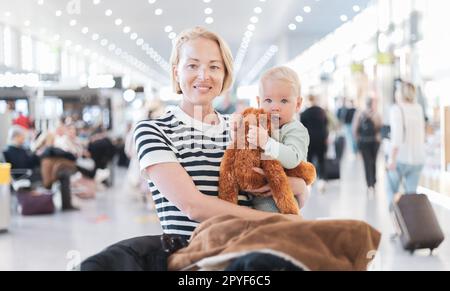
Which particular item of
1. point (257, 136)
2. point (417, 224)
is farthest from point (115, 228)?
point (257, 136)

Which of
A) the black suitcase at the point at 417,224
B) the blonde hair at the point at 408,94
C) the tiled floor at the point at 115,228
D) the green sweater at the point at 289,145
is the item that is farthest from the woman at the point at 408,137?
the green sweater at the point at 289,145

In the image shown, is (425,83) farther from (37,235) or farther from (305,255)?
(305,255)

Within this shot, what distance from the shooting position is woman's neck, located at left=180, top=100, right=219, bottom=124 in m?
1.28

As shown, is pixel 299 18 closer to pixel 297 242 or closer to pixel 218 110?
pixel 218 110

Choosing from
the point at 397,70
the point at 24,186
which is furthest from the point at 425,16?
the point at 24,186

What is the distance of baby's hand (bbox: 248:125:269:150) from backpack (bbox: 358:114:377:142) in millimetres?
4095

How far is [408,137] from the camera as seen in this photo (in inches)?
161

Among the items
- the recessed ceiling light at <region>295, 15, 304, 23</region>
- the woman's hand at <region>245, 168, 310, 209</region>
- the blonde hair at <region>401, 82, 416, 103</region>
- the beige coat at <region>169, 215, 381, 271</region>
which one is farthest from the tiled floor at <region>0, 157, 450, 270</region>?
the beige coat at <region>169, 215, 381, 271</region>

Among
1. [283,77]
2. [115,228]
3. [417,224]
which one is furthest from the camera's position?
[115,228]

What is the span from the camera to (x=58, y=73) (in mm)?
3605

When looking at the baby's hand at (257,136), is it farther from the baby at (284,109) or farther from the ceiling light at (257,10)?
the ceiling light at (257,10)

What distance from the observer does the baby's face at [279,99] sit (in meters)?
1.26

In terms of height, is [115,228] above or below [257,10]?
below

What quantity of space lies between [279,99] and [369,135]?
4.42 metres
